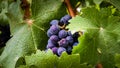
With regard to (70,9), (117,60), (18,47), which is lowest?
(117,60)

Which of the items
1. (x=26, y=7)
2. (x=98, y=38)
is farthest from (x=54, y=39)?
(x=26, y=7)

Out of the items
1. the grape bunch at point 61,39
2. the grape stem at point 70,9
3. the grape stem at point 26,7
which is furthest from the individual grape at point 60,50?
the grape stem at point 26,7

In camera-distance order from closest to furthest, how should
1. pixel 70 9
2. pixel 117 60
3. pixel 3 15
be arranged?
pixel 117 60
pixel 70 9
pixel 3 15

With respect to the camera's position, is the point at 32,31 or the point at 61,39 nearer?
the point at 61,39

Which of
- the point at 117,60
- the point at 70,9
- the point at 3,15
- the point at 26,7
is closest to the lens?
the point at 117,60

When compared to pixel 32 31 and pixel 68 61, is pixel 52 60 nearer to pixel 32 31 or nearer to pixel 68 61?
pixel 68 61

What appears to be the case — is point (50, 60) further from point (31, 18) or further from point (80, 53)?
point (31, 18)
